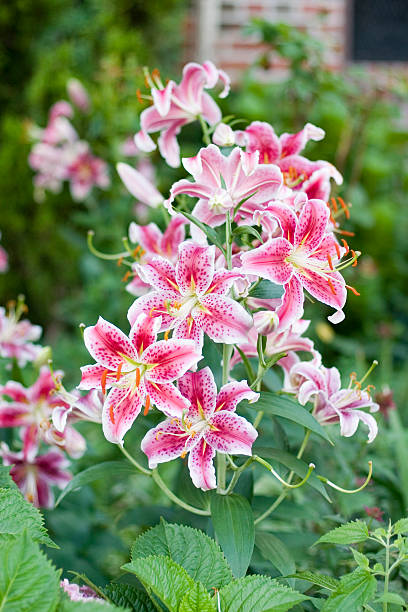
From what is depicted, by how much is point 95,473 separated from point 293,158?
1.55 ft

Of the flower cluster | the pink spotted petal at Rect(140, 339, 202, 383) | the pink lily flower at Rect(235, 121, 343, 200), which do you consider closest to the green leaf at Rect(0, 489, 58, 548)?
the pink spotted petal at Rect(140, 339, 202, 383)

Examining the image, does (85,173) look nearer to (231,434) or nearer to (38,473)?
(38,473)

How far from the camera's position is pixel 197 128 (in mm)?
4027

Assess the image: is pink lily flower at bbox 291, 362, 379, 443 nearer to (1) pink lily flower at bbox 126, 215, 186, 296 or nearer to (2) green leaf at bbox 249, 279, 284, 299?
(2) green leaf at bbox 249, 279, 284, 299

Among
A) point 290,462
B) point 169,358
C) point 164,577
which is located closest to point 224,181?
point 169,358

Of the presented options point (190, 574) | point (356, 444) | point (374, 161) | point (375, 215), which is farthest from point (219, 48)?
point (190, 574)

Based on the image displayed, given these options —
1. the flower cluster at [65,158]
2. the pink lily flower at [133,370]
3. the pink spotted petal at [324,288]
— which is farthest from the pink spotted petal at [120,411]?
the flower cluster at [65,158]

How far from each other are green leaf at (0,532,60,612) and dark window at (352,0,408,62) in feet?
13.8

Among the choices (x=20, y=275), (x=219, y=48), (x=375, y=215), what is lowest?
(x=20, y=275)

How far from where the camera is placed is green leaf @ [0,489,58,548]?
69 cm

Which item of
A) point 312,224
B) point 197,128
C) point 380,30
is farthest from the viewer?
point 380,30

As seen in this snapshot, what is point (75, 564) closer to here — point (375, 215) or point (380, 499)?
point (380, 499)

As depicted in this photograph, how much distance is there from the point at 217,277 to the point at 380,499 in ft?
2.31

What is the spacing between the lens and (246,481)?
0.99 m
